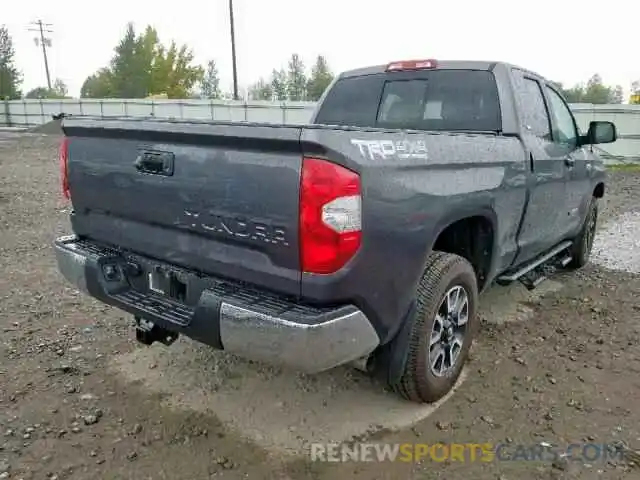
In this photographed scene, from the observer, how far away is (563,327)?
4301mm

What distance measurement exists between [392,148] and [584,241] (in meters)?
4.04

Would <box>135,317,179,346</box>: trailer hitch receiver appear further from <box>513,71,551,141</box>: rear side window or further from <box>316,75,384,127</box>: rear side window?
<box>513,71,551,141</box>: rear side window

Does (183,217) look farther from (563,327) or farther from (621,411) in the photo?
(563,327)

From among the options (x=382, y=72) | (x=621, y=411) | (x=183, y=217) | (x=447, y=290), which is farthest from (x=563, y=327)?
(x=183, y=217)

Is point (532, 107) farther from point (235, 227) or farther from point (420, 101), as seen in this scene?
point (235, 227)

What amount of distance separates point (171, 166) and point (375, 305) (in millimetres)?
1134

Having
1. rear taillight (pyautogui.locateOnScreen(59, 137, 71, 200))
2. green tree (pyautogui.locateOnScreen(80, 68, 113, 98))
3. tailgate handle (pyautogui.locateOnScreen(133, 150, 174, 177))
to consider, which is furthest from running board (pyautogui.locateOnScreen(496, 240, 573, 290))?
green tree (pyautogui.locateOnScreen(80, 68, 113, 98))

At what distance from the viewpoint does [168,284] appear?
2752 mm

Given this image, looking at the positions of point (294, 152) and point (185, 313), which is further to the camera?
point (185, 313)

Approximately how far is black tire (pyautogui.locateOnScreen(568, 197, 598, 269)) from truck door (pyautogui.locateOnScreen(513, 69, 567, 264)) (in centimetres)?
117

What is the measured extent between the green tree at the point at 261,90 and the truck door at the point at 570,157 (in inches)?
2199

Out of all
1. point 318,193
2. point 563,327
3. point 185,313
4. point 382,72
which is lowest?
point 563,327

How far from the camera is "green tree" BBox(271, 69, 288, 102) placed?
59531mm

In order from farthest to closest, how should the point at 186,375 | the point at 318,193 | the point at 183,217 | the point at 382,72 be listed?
the point at 382,72 < the point at 186,375 < the point at 183,217 < the point at 318,193
